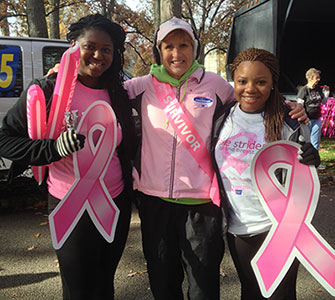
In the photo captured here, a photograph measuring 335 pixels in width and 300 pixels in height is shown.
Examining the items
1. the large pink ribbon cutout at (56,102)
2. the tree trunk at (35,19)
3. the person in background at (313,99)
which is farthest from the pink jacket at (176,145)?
the tree trunk at (35,19)

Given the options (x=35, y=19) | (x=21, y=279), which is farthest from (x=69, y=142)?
(x=35, y=19)

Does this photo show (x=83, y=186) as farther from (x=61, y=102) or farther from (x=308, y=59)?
(x=308, y=59)

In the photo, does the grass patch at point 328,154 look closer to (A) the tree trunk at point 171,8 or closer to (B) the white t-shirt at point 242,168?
(A) the tree trunk at point 171,8

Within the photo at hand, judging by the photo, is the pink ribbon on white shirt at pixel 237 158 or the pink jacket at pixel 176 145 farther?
the pink jacket at pixel 176 145

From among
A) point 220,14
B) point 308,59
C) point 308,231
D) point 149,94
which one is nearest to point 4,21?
point 220,14

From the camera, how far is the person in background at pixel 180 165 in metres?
1.91

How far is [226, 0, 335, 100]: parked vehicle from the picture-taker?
23.9 feet

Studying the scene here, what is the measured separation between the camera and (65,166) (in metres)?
1.77

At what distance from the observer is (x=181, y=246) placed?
201 centimetres

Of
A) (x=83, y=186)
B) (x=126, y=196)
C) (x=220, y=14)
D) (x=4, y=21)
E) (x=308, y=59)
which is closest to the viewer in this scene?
(x=83, y=186)

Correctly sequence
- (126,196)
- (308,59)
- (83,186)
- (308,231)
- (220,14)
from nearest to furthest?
(308,231), (83,186), (126,196), (308,59), (220,14)

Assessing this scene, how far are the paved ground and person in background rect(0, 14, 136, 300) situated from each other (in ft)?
3.24

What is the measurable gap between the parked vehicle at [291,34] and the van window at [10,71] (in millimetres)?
5177

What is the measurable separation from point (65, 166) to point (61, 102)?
337 millimetres
